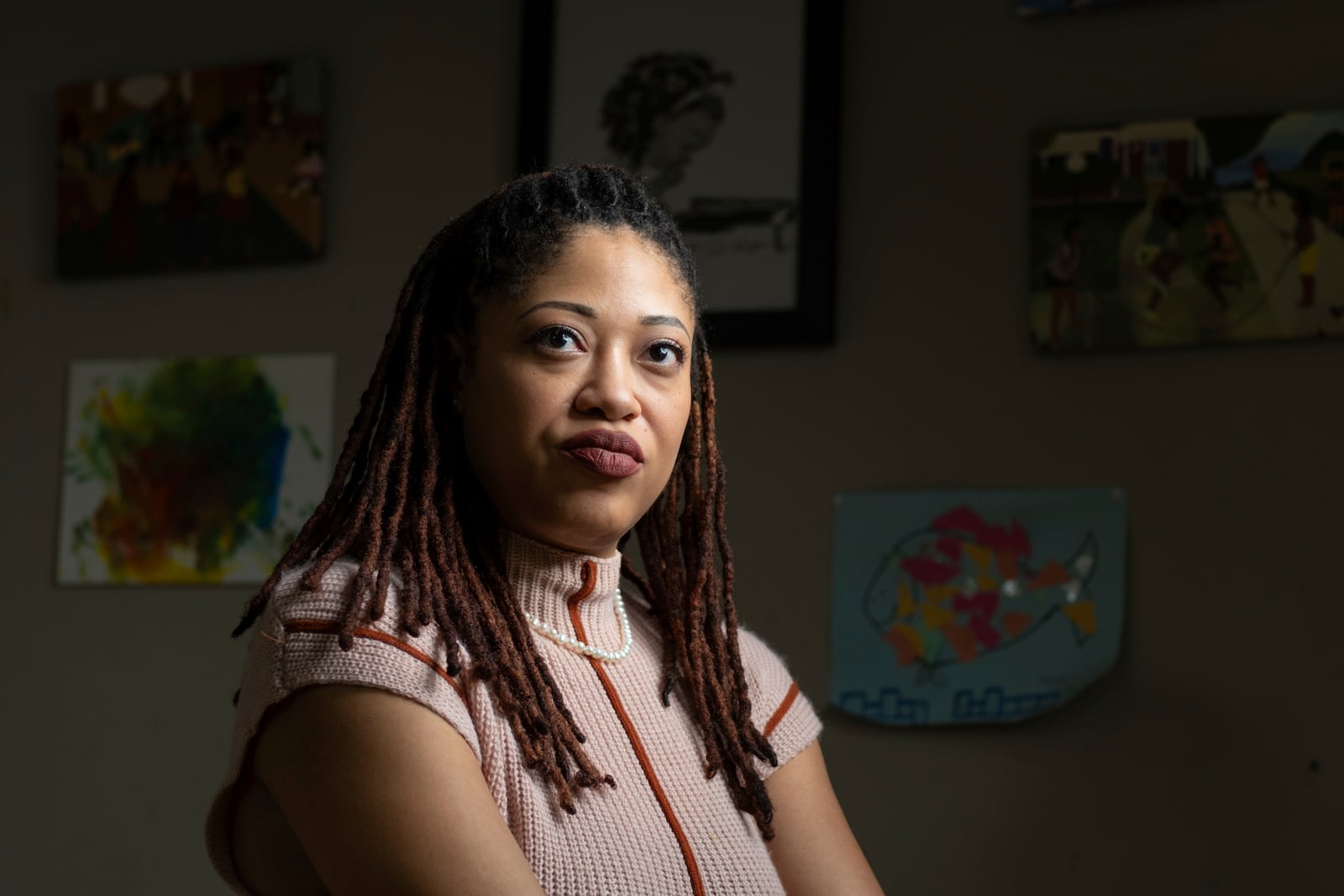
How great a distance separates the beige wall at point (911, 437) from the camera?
64.4 inches

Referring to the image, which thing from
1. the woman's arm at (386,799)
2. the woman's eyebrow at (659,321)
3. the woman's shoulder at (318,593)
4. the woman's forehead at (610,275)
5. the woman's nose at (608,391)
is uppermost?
the woman's forehead at (610,275)

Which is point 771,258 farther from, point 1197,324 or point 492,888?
point 492,888

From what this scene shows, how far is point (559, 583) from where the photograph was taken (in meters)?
0.99

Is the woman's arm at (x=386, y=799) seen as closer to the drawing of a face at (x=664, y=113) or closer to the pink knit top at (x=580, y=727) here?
the pink knit top at (x=580, y=727)

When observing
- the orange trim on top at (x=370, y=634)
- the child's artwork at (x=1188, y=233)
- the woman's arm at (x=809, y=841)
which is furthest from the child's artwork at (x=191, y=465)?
the orange trim on top at (x=370, y=634)

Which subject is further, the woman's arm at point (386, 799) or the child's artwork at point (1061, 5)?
the child's artwork at point (1061, 5)

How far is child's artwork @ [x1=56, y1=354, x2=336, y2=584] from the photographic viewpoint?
6.90ft

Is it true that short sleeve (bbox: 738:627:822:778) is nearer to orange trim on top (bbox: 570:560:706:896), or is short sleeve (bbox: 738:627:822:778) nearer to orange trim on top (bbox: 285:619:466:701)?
orange trim on top (bbox: 570:560:706:896)

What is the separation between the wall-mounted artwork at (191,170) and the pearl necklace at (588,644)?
1248mm

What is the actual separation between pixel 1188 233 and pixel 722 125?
61 centimetres

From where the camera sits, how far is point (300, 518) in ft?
6.89

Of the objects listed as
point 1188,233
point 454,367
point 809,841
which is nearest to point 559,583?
point 454,367

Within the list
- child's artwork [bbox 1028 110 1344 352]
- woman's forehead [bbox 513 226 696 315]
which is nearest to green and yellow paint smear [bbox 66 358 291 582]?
child's artwork [bbox 1028 110 1344 352]

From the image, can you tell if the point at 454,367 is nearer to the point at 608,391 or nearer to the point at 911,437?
the point at 608,391
